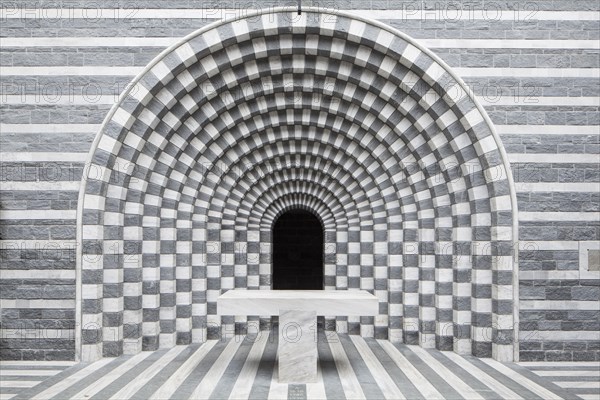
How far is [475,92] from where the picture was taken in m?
8.30

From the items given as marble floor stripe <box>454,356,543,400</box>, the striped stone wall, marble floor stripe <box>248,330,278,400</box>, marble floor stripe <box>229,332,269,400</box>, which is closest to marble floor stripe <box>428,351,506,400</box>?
marble floor stripe <box>454,356,543,400</box>

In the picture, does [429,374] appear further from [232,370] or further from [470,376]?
[232,370]

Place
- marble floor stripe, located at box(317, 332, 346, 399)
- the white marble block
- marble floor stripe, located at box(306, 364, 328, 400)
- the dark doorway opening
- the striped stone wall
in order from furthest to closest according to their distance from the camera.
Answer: the dark doorway opening < the striped stone wall < the white marble block < marble floor stripe, located at box(317, 332, 346, 399) < marble floor stripe, located at box(306, 364, 328, 400)

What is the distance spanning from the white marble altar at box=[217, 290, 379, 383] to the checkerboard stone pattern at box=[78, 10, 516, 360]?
2.29 meters

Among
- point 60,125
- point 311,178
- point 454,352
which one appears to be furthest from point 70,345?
point 454,352

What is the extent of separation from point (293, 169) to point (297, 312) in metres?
4.03

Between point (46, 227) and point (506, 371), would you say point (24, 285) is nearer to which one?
point (46, 227)

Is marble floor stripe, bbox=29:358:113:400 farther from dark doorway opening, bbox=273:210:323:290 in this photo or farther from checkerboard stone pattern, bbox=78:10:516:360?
dark doorway opening, bbox=273:210:323:290

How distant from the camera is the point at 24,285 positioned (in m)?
8.26

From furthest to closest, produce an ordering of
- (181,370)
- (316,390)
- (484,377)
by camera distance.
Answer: (181,370)
(484,377)
(316,390)

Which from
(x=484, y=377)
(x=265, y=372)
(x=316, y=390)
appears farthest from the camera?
(x=265, y=372)

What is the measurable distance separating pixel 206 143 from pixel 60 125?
2406mm

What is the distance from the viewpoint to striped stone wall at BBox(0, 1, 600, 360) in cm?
824

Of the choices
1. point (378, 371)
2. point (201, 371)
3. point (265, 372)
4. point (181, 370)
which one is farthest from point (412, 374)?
point (181, 370)
